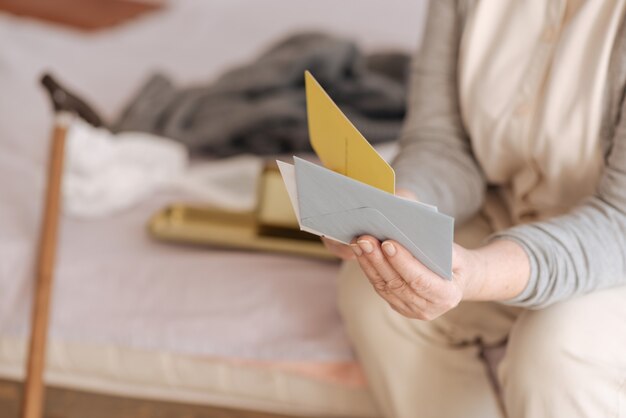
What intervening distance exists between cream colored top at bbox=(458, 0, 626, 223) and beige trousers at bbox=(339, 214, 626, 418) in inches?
3.8

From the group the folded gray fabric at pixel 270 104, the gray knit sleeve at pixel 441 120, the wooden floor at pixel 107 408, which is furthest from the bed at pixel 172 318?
the gray knit sleeve at pixel 441 120

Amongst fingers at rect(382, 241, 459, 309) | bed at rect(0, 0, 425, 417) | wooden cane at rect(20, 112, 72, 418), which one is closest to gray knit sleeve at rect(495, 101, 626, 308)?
fingers at rect(382, 241, 459, 309)

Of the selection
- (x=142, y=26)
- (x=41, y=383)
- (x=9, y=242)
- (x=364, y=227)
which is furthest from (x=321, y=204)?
(x=142, y=26)

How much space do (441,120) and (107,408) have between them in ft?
1.97

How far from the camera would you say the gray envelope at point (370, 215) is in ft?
2.10

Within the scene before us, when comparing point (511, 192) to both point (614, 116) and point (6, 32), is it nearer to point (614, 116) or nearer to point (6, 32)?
point (614, 116)

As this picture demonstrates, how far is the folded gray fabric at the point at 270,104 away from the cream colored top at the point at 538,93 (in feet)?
1.49

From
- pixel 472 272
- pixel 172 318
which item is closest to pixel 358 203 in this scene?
pixel 472 272

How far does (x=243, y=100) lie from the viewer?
1503 mm

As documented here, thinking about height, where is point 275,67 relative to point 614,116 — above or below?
below

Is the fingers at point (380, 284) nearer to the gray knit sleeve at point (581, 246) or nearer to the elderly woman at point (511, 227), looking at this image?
the elderly woman at point (511, 227)

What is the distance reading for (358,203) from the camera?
653 millimetres

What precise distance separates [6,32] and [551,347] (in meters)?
1.44

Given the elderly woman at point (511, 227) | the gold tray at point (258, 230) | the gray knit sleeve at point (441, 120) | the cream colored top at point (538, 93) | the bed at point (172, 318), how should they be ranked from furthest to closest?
1. the gold tray at point (258, 230)
2. the bed at point (172, 318)
3. the gray knit sleeve at point (441, 120)
4. the cream colored top at point (538, 93)
5. the elderly woman at point (511, 227)
